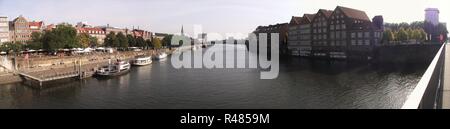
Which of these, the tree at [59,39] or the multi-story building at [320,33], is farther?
the multi-story building at [320,33]

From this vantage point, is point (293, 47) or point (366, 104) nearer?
point (366, 104)

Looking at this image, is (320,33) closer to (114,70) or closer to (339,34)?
(339,34)

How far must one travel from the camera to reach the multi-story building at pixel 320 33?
71.0 m

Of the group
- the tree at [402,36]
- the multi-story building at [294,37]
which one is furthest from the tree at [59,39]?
the tree at [402,36]

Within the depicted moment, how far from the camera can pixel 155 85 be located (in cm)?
3225

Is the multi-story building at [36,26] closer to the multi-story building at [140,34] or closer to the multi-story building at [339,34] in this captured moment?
the multi-story building at [140,34]

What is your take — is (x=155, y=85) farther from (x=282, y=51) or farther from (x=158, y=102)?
(x=282, y=51)

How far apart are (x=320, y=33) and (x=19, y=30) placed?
228 ft

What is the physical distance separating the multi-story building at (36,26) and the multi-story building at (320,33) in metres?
66.4

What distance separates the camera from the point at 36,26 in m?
79.3

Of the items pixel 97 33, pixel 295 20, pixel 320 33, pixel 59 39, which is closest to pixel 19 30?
pixel 97 33

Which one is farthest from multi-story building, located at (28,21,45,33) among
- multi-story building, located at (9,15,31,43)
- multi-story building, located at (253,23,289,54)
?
multi-story building, located at (253,23,289,54)
